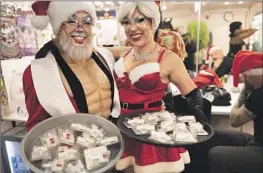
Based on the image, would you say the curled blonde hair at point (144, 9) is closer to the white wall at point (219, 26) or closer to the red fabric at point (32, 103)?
the white wall at point (219, 26)

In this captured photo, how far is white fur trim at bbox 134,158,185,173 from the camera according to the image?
2.41 ft

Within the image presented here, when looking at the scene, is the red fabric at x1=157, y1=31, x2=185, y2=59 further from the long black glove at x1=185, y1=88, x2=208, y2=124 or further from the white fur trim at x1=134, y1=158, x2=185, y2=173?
the white fur trim at x1=134, y1=158, x2=185, y2=173

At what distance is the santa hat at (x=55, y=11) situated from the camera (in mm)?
680

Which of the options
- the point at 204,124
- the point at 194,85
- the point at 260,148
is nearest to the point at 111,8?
the point at 194,85

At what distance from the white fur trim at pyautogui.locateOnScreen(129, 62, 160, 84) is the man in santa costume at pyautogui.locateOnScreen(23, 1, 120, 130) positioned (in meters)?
0.08

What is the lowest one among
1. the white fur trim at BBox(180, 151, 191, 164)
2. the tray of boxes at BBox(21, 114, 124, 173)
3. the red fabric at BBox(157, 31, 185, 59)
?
the white fur trim at BBox(180, 151, 191, 164)

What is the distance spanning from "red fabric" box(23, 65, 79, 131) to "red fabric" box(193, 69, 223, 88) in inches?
15.3

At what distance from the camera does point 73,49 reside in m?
0.71

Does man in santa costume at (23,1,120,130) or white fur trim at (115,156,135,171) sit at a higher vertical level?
man in santa costume at (23,1,120,130)

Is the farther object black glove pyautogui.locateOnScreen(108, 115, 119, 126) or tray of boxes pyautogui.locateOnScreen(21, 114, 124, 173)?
black glove pyautogui.locateOnScreen(108, 115, 119, 126)

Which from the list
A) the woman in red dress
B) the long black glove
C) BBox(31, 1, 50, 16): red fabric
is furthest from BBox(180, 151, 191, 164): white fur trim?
BBox(31, 1, 50, 16): red fabric

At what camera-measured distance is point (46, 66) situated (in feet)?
2.35

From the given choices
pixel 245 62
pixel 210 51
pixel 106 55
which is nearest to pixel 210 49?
pixel 210 51

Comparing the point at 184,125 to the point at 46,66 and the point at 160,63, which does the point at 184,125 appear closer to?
the point at 160,63
